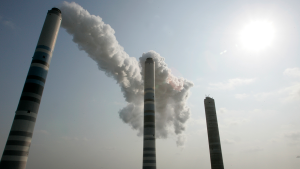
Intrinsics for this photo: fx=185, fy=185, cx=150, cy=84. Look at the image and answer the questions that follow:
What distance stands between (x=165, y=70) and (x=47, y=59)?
107 ft

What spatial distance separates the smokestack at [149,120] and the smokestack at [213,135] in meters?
21.5

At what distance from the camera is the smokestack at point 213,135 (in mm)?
54353

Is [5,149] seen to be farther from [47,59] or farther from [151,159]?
[151,159]

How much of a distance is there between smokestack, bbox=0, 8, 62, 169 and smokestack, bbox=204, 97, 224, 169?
156ft

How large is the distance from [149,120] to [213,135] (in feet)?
76.4

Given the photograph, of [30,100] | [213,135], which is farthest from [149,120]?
[30,100]

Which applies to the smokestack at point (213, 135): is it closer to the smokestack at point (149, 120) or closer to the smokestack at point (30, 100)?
the smokestack at point (149, 120)

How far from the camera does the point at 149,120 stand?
46.8 m

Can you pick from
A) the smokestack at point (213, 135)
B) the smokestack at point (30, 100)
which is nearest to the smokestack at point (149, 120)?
the smokestack at point (213, 135)

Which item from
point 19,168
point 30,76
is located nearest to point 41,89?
point 30,76

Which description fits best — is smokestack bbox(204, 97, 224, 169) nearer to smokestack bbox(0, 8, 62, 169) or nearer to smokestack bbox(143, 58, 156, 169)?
smokestack bbox(143, 58, 156, 169)

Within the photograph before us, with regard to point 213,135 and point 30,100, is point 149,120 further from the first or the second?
point 30,100

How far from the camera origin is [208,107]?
201ft

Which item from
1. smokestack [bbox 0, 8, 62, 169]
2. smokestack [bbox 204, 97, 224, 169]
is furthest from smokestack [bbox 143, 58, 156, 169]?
smokestack [bbox 0, 8, 62, 169]
